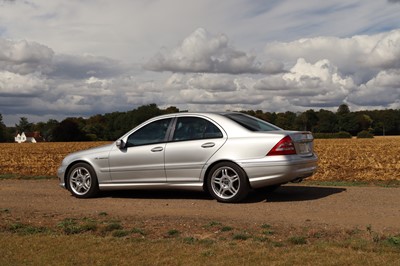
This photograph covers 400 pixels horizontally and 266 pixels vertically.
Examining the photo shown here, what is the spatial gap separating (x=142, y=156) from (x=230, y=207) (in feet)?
6.55

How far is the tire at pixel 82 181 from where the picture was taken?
32.4 ft

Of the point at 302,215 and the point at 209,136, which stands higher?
the point at 209,136

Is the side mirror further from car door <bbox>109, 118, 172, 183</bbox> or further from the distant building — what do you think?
the distant building

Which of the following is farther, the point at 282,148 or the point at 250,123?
the point at 250,123

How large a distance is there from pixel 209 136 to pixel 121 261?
4214 millimetres

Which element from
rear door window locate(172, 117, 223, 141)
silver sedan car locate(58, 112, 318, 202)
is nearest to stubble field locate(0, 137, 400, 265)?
silver sedan car locate(58, 112, 318, 202)

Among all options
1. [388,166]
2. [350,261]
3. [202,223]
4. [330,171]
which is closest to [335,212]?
[202,223]

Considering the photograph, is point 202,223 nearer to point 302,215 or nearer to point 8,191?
point 302,215

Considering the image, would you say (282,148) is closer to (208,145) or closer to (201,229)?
(208,145)

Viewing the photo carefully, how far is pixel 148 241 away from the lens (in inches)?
232

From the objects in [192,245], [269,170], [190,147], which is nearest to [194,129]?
[190,147]

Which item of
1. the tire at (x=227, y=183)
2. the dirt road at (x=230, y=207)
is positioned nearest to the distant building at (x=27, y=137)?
the dirt road at (x=230, y=207)

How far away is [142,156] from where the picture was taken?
9.48 meters

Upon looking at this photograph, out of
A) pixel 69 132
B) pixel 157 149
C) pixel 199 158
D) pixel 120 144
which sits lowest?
pixel 199 158
